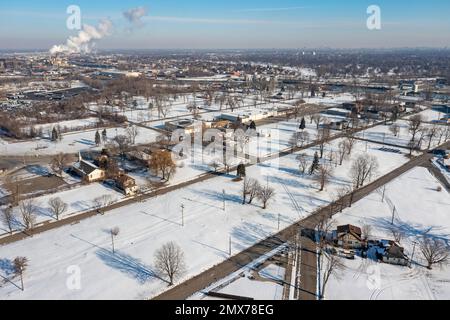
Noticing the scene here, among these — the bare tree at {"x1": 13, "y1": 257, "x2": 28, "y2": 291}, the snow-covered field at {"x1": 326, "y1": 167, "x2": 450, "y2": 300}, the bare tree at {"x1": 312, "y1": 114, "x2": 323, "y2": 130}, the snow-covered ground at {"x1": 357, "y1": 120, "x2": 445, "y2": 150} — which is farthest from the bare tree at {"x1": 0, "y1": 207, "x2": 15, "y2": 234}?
the snow-covered ground at {"x1": 357, "y1": 120, "x2": 445, "y2": 150}

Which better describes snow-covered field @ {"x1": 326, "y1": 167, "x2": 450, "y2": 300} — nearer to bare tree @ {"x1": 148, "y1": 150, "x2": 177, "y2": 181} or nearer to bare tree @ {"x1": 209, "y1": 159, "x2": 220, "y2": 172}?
bare tree @ {"x1": 209, "y1": 159, "x2": 220, "y2": 172}

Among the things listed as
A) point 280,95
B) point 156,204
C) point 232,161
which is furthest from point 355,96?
point 156,204

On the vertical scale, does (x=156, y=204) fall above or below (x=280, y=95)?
below

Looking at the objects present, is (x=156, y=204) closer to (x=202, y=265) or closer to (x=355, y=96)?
(x=202, y=265)

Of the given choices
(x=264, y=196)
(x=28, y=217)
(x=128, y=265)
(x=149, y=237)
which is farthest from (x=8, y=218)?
(x=264, y=196)

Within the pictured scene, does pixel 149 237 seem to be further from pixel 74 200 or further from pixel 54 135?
pixel 54 135

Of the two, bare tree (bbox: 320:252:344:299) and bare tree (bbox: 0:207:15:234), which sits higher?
bare tree (bbox: 0:207:15:234)

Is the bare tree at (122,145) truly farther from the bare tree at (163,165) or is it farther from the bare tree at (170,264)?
the bare tree at (170,264)
